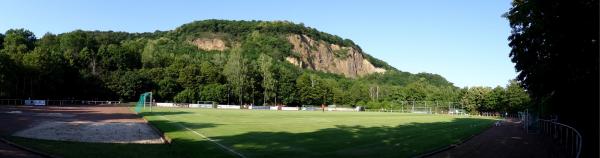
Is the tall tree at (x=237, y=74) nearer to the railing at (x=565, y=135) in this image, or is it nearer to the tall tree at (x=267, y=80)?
the tall tree at (x=267, y=80)

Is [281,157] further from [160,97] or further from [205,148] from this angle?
[160,97]

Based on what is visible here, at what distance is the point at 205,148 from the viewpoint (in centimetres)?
2083

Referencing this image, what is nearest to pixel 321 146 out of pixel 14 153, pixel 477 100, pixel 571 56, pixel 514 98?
pixel 571 56

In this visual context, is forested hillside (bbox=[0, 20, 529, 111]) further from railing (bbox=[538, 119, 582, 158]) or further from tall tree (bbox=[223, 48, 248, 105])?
railing (bbox=[538, 119, 582, 158])

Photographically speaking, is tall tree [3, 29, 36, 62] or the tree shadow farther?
tall tree [3, 29, 36, 62]

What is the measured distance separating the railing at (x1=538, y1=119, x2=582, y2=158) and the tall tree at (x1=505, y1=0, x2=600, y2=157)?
2.05ft

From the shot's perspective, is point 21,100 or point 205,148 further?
point 21,100

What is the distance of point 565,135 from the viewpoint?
81.9 ft

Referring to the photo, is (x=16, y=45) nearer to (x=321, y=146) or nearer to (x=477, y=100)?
(x=321, y=146)

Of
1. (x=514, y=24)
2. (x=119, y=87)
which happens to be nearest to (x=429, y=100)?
(x=119, y=87)

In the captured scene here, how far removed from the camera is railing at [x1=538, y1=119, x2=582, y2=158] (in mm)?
17875

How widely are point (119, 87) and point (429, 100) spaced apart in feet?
313

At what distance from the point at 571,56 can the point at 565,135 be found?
540 cm

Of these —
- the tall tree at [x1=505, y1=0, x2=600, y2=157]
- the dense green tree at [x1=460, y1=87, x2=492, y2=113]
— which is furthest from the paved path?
the dense green tree at [x1=460, y1=87, x2=492, y2=113]
